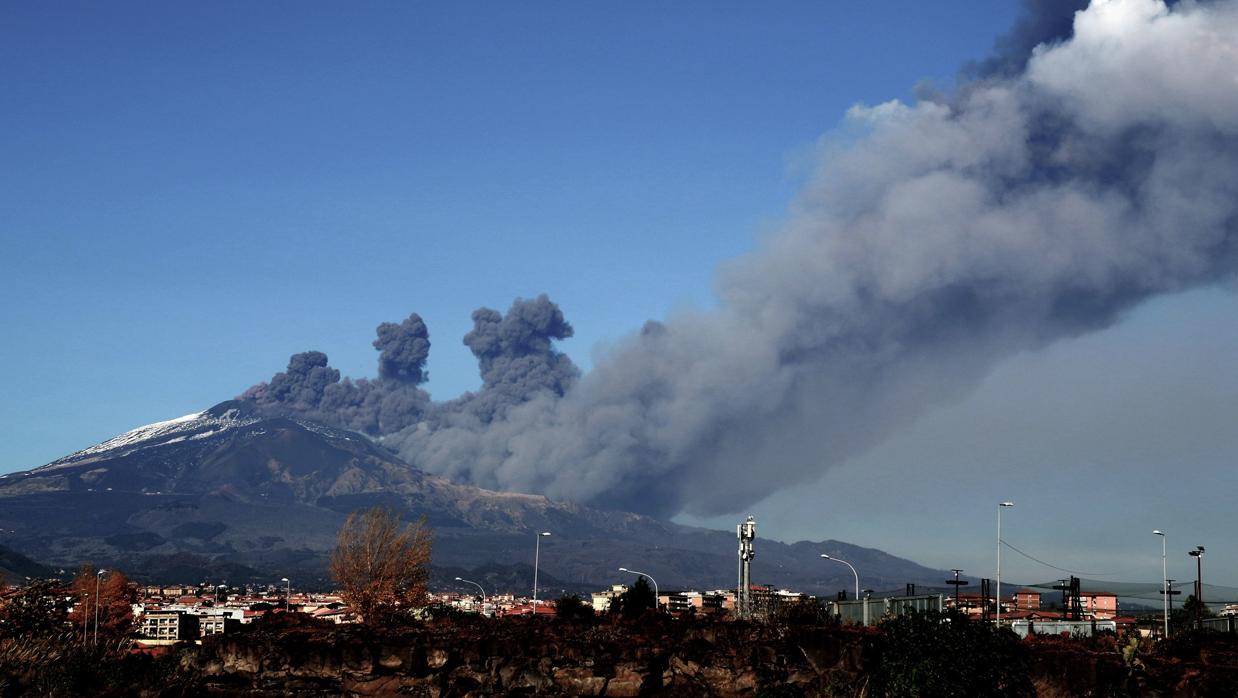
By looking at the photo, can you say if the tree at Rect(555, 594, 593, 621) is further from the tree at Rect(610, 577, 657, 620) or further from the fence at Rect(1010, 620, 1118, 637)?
the fence at Rect(1010, 620, 1118, 637)

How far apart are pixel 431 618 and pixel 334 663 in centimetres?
1900

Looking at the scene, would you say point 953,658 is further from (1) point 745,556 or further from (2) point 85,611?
(2) point 85,611

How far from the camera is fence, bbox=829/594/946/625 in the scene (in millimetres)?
65812

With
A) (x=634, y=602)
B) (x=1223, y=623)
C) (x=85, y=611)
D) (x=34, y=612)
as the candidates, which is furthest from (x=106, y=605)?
(x=1223, y=623)

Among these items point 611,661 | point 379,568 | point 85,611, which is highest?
point 379,568

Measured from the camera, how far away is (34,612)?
119062mm

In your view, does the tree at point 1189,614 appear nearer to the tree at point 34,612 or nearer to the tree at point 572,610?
the tree at point 572,610

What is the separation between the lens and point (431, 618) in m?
91.1

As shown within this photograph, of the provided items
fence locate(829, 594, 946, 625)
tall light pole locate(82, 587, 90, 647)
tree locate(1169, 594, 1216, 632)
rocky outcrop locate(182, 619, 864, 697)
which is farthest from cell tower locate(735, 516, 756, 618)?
tall light pole locate(82, 587, 90, 647)

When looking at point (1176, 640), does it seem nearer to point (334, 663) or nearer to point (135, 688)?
point (334, 663)

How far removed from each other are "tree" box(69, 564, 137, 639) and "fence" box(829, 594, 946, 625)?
7399 centimetres

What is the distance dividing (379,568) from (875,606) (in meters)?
51.4

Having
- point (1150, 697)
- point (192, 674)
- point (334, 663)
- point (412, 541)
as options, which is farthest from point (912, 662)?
point (412, 541)

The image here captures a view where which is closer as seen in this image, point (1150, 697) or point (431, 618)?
point (1150, 697)
